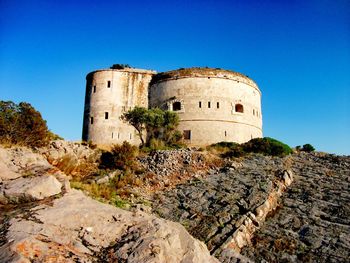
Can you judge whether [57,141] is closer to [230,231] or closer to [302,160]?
[230,231]

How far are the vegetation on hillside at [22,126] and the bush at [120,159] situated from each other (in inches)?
144

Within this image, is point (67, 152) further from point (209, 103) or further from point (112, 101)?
point (209, 103)

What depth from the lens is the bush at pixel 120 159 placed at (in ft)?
57.7

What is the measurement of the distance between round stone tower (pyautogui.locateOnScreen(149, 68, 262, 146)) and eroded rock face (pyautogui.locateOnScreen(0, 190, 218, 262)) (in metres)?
22.2

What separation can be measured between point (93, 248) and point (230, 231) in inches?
225

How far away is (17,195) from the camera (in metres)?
8.21

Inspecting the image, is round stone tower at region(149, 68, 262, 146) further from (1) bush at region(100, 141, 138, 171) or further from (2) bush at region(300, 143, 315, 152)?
(1) bush at region(100, 141, 138, 171)

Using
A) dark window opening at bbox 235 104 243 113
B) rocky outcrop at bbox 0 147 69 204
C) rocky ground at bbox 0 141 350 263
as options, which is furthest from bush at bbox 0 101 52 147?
dark window opening at bbox 235 104 243 113

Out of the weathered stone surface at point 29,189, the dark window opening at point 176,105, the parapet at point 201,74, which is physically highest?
the parapet at point 201,74

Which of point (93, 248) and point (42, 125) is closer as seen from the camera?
point (93, 248)

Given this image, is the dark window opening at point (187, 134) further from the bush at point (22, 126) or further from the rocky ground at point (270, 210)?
the bush at point (22, 126)

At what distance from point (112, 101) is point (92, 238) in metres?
26.3

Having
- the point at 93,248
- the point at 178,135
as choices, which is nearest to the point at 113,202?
the point at 93,248

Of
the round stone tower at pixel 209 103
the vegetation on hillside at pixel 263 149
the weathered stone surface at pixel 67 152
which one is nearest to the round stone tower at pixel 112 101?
the round stone tower at pixel 209 103
